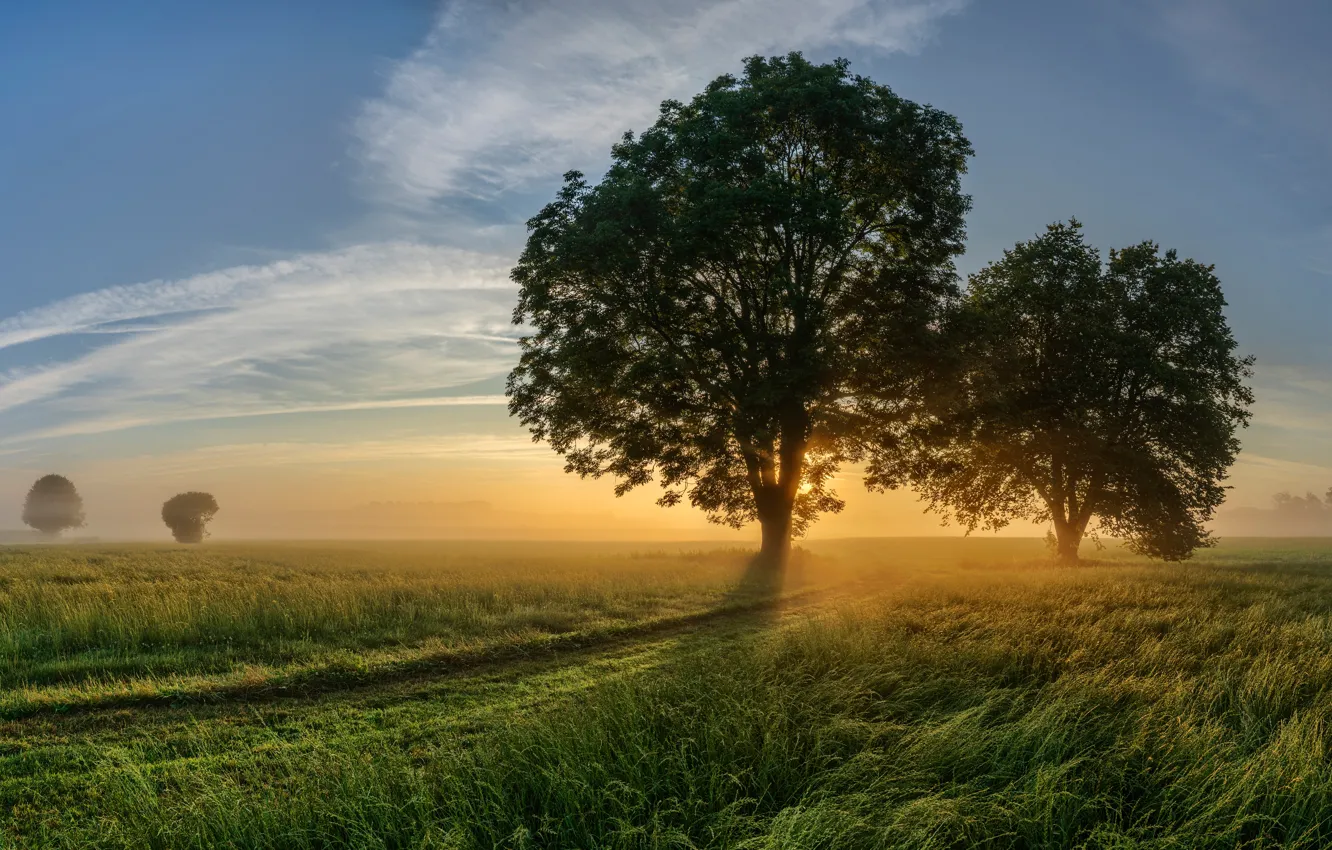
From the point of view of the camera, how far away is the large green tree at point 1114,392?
1251 inches

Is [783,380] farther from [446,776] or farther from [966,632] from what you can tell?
[446,776]

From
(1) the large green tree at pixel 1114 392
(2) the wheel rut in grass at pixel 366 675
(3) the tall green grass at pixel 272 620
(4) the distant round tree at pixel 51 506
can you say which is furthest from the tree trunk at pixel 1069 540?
(4) the distant round tree at pixel 51 506

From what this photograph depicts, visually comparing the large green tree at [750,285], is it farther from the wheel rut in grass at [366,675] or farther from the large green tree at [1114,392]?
the wheel rut in grass at [366,675]

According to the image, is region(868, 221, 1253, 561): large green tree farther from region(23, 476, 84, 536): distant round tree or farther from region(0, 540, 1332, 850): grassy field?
region(23, 476, 84, 536): distant round tree

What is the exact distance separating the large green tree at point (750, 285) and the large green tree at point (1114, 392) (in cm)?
610

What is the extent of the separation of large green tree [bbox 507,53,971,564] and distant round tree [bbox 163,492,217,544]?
91878mm

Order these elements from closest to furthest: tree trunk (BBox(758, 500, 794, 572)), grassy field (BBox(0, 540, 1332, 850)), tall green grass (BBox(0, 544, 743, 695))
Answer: grassy field (BBox(0, 540, 1332, 850)) < tall green grass (BBox(0, 544, 743, 695)) < tree trunk (BBox(758, 500, 794, 572))

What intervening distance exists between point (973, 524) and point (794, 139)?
21049mm

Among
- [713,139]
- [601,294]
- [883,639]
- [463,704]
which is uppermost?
[713,139]

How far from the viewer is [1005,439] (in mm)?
33062

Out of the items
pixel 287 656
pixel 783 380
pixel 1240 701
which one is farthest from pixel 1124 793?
pixel 783 380

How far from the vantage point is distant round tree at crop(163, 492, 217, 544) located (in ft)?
324

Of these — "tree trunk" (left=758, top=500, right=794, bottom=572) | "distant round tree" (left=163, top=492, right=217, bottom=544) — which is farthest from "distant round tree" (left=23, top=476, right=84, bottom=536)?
"tree trunk" (left=758, top=500, right=794, bottom=572)

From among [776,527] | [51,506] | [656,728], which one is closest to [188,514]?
[51,506]
